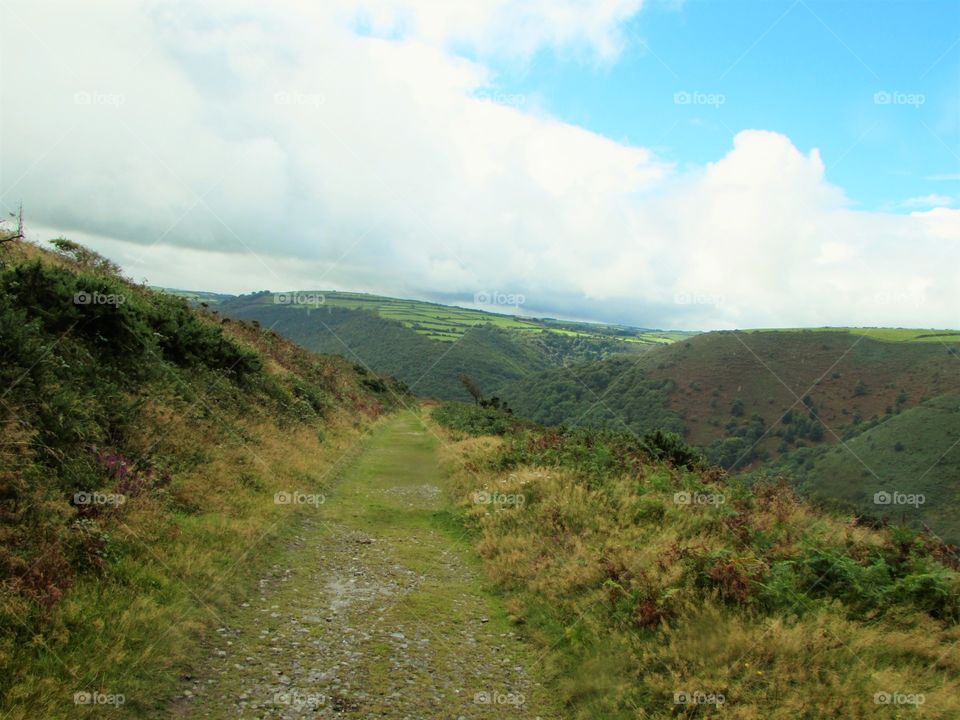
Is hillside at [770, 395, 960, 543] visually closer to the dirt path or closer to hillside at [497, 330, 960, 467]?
hillside at [497, 330, 960, 467]

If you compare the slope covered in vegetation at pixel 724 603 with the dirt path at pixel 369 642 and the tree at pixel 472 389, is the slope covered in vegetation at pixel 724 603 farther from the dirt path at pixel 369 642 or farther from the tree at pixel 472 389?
the tree at pixel 472 389

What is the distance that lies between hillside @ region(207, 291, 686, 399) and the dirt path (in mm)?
81332

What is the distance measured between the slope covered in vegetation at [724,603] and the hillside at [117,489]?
4.35 metres

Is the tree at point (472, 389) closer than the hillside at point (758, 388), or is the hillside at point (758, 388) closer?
the tree at point (472, 389)

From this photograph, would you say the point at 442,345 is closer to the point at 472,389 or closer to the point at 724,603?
the point at 472,389

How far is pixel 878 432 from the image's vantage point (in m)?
60.8

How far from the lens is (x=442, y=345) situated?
129m

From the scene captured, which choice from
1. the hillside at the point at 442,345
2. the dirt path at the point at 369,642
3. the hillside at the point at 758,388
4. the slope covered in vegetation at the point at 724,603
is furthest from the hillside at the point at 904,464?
the hillside at the point at 442,345

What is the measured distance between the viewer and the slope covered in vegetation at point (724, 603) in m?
5.06

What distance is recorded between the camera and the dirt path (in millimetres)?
5090

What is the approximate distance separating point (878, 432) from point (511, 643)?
234 feet

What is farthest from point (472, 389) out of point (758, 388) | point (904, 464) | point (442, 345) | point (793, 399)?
point (442, 345)

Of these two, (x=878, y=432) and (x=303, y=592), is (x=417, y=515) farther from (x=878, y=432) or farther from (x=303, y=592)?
(x=878, y=432)

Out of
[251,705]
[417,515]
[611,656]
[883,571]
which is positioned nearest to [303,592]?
[251,705]
